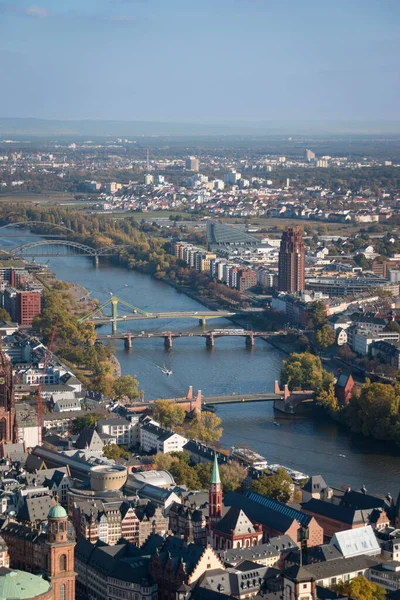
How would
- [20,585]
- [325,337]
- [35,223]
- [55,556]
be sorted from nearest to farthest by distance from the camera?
[20,585]
[55,556]
[325,337]
[35,223]

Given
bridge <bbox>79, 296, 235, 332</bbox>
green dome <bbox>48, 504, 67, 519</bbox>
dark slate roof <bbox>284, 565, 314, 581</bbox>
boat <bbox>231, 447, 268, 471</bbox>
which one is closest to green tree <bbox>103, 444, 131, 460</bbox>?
boat <bbox>231, 447, 268, 471</bbox>

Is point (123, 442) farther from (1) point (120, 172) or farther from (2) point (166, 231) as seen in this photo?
(1) point (120, 172)

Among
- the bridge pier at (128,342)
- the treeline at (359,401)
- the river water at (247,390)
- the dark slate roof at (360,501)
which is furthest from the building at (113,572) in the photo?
the bridge pier at (128,342)

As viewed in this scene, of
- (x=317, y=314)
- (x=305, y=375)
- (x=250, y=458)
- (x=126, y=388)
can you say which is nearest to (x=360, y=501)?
(x=250, y=458)

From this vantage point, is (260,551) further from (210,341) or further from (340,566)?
(210,341)

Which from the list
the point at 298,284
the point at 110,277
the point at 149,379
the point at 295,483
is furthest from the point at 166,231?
the point at 295,483

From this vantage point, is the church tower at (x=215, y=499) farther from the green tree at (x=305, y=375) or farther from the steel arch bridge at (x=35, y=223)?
the steel arch bridge at (x=35, y=223)

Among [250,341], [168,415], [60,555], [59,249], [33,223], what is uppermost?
[60,555]
